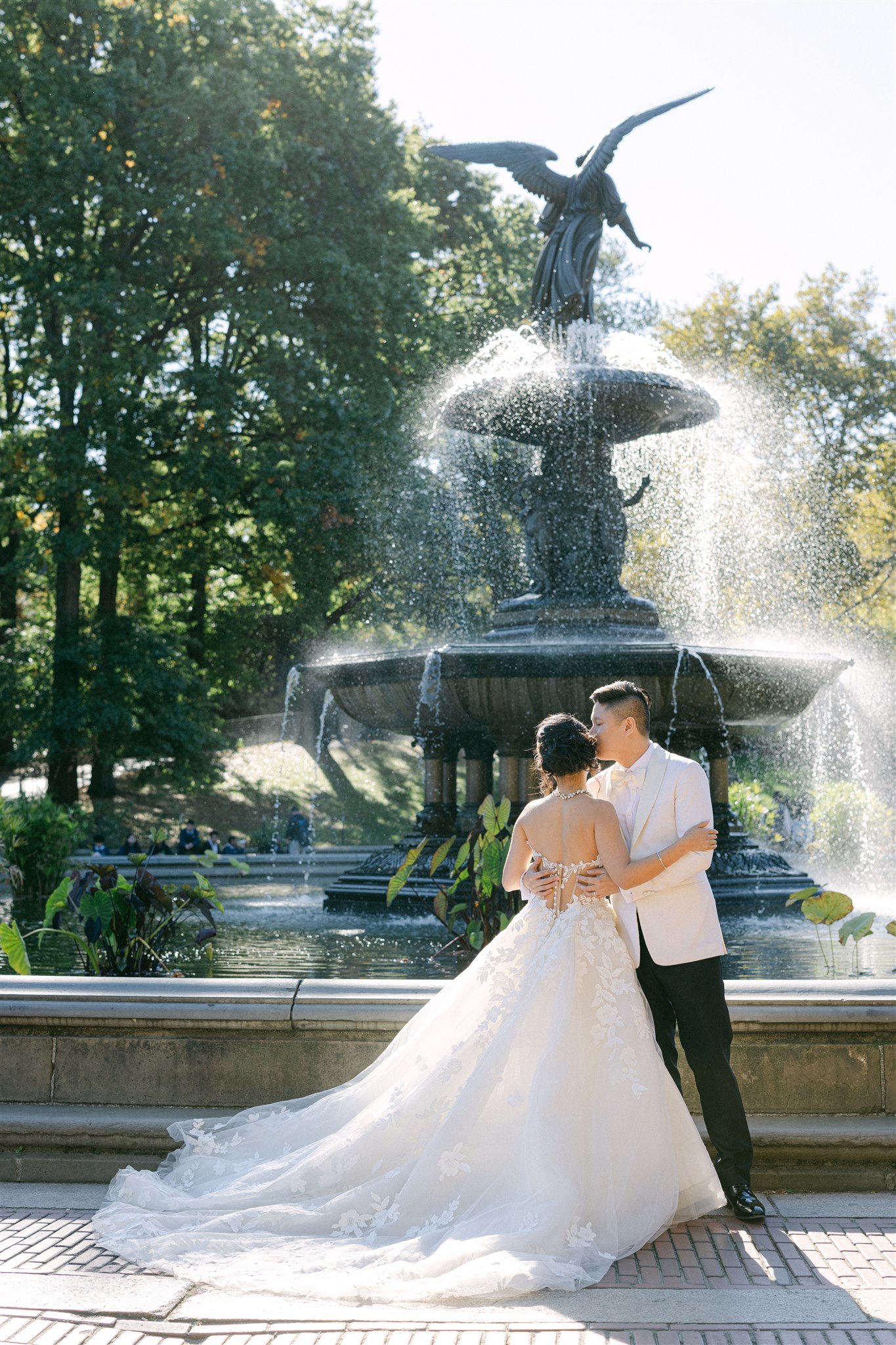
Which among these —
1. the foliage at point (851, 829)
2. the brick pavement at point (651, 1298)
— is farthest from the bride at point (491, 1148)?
the foliage at point (851, 829)

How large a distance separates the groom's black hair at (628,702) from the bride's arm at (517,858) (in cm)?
51

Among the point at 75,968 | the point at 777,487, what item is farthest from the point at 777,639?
the point at 75,968

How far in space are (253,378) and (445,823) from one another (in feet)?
52.5

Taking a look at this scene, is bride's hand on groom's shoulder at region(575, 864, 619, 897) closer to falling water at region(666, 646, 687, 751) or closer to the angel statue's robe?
falling water at region(666, 646, 687, 751)

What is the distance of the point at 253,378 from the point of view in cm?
2512

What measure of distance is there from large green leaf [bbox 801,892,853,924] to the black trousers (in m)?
1.76

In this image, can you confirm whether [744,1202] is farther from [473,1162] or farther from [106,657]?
[106,657]

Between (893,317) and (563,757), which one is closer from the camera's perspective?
(563,757)

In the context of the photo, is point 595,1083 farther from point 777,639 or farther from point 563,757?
point 777,639

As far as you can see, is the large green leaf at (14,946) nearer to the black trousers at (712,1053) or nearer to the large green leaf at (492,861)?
the large green leaf at (492,861)

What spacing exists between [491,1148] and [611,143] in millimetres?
9916

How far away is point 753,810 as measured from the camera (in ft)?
58.1

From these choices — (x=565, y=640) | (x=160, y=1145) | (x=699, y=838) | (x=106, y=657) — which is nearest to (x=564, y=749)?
(x=699, y=838)

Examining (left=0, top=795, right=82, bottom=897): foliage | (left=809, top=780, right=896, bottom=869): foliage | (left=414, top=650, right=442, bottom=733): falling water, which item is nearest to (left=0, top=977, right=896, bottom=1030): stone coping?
(left=414, top=650, right=442, bottom=733): falling water
